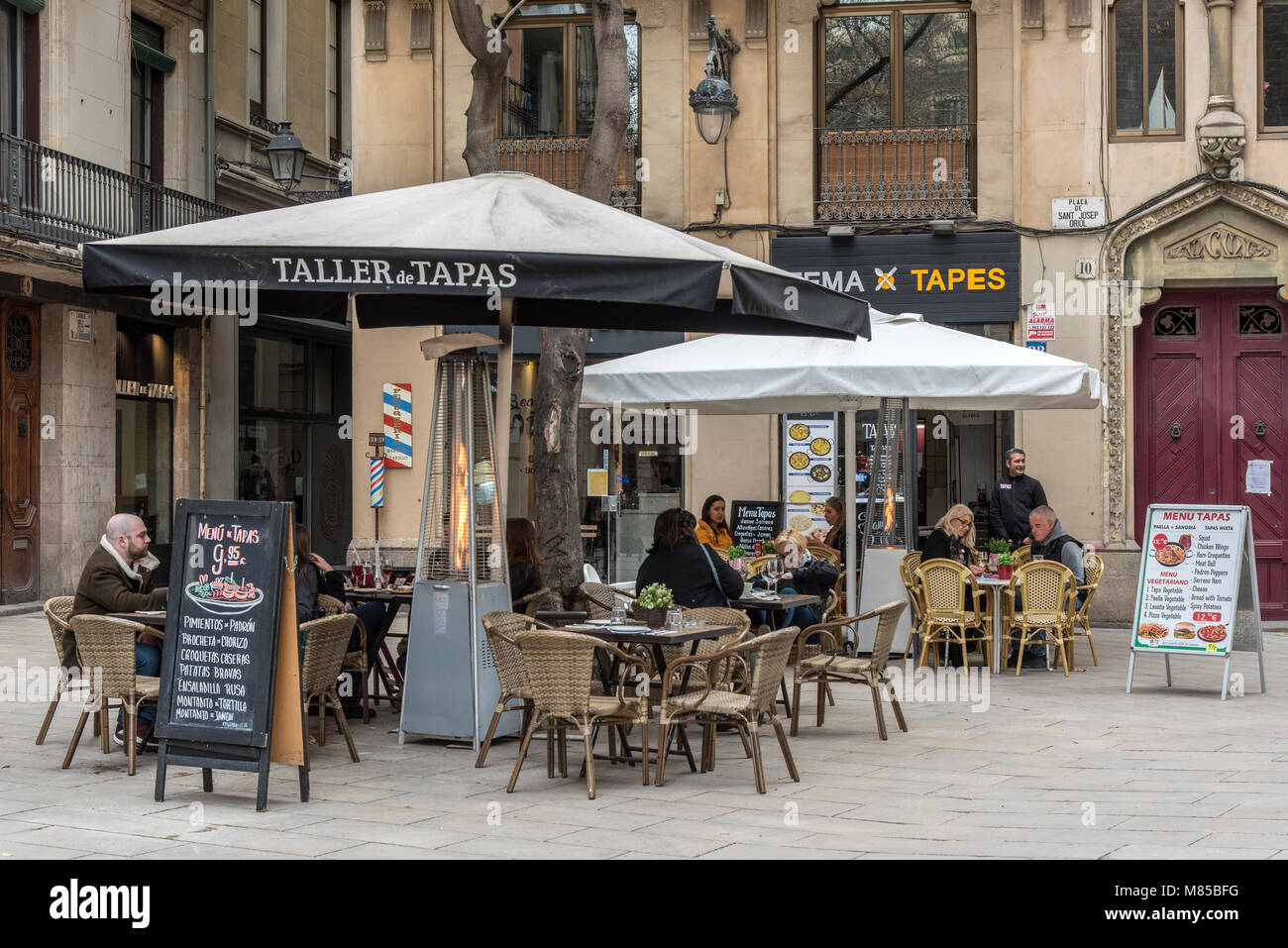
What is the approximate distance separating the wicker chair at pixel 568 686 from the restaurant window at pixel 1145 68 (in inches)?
448

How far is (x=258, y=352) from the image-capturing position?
23.8 meters

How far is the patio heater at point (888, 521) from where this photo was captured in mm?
13383

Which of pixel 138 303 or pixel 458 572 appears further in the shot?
pixel 138 303

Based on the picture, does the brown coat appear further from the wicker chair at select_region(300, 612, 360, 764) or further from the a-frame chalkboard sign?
the a-frame chalkboard sign

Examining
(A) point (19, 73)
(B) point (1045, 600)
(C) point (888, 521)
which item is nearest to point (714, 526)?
(C) point (888, 521)

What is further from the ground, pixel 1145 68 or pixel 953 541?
pixel 1145 68

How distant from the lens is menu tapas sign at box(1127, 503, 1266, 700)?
11.5m

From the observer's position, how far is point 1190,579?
1173 centimetres

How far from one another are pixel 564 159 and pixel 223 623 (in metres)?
11.4

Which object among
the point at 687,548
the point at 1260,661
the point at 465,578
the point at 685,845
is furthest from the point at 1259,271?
the point at 685,845

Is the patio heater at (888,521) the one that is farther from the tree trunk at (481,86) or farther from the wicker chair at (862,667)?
the tree trunk at (481,86)

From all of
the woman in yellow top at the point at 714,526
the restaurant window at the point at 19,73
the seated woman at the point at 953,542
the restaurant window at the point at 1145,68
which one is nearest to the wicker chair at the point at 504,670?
the seated woman at the point at 953,542

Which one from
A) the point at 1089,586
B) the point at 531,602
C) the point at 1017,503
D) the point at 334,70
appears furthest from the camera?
the point at 334,70
